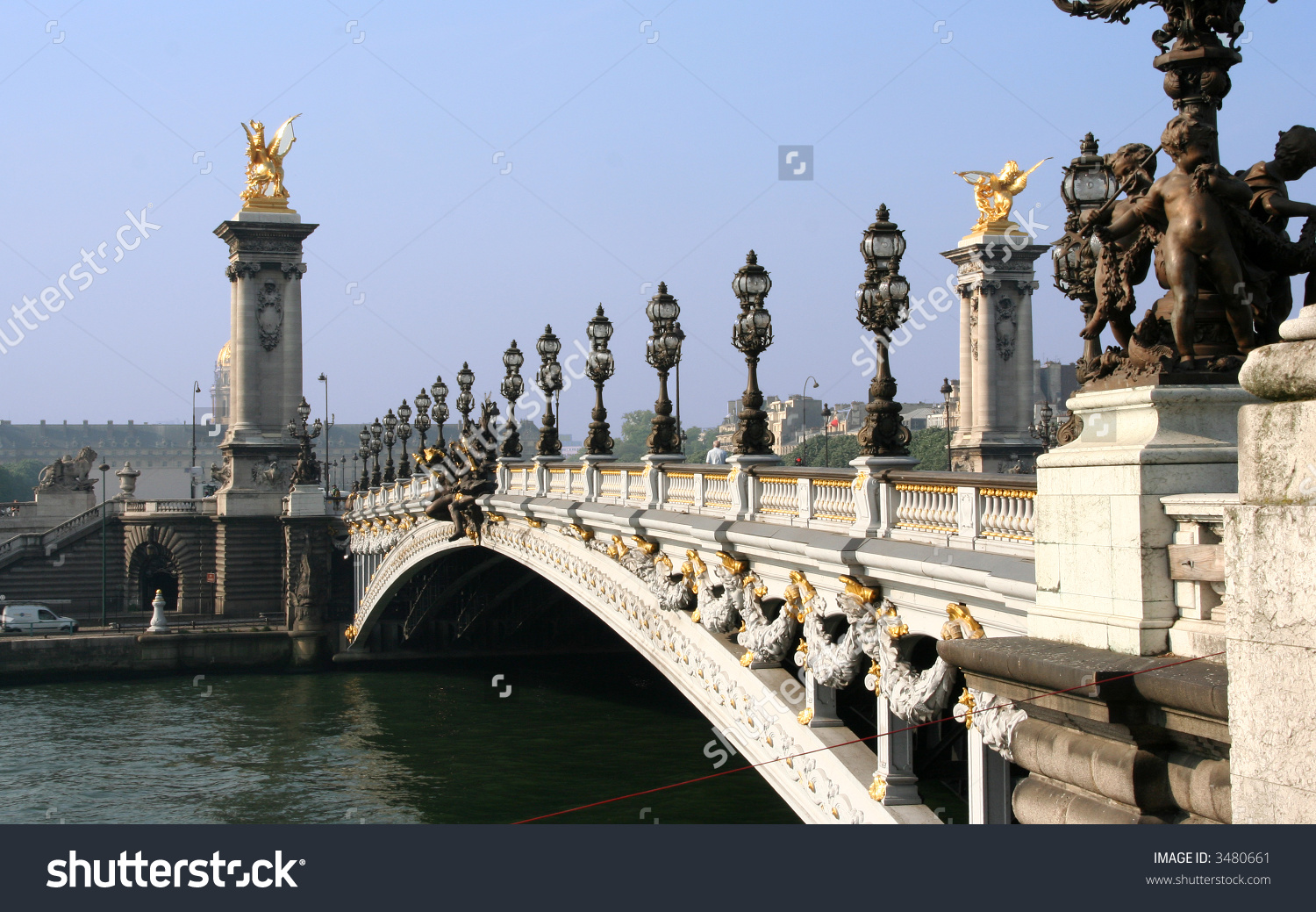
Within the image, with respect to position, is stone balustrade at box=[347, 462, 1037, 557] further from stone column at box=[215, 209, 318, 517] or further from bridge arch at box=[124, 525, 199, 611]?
stone column at box=[215, 209, 318, 517]

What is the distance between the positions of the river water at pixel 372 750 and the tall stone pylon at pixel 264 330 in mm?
21939

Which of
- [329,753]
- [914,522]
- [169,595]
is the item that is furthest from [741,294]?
[169,595]

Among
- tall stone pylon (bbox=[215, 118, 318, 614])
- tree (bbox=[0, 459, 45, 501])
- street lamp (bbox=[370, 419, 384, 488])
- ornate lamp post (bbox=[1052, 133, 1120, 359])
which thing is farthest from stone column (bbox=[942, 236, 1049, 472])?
tree (bbox=[0, 459, 45, 501])

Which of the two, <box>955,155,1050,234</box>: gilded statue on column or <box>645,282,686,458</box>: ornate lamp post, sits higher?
<box>955,155,1050,234</box>: gilded statue on column

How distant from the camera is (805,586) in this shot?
52.2ft

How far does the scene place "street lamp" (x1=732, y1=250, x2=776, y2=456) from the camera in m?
18.6

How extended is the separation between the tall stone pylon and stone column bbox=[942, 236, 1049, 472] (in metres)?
33.3

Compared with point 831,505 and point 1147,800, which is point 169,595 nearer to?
point 831,505

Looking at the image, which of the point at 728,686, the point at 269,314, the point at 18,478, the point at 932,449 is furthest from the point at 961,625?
the point at 18,478

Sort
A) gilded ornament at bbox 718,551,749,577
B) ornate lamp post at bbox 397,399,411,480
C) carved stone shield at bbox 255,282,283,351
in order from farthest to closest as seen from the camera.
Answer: carved stone shield at bbox 255,282,283,351 < ornate lamp post at bbox 397,399,411,480 < gilded ornament at bbox 718,551,749,577

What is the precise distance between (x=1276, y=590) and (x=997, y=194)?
5838cm

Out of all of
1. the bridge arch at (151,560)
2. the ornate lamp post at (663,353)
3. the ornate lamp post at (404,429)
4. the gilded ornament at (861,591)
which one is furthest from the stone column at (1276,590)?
the bridge arch at (151,560)

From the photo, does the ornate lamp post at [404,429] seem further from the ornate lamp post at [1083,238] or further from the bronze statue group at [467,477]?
the ornate lamp post at [1083,238]

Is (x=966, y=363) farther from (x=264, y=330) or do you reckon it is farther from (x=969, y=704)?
(x=969, y=704)
